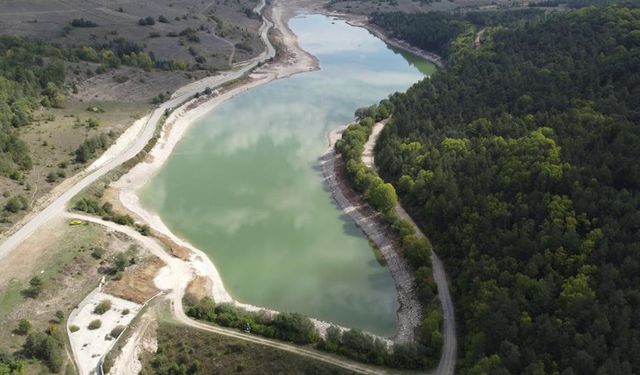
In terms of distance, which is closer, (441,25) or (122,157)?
(122,157)

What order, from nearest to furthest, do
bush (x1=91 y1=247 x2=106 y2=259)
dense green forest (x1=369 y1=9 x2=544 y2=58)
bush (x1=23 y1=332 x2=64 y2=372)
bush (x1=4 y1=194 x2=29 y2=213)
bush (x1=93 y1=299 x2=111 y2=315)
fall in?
bush (x1=23 y1=332 x2=64 y2=372)
bush (x1=93 y1=299 x2=111 y2=315)
bush (x1=91 y1=247 x2=106 y2=259)
bush (x1=4 y1=194 x2=29 y2=213)
dense green forest (x1=369 y1=9 x2=544 y2=58)

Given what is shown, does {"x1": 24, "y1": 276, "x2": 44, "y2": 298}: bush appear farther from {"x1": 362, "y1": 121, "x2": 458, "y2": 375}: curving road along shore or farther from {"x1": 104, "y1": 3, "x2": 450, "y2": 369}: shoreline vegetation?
{"x1": 362, "y1": 121, "x2": 458, "y2": 375}: curving road along shore

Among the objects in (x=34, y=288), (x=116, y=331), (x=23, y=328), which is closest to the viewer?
(x=23, y=328)

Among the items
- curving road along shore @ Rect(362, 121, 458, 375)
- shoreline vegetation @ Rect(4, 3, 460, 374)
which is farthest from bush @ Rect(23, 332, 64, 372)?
curving road along shore @ Rect(362, 121, 458, 375)

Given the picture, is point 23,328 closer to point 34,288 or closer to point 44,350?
point 44,350

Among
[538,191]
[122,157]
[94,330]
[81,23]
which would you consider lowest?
[122,157]

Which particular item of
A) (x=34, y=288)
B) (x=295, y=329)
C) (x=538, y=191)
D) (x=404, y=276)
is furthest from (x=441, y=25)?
(x=34, y=288)
